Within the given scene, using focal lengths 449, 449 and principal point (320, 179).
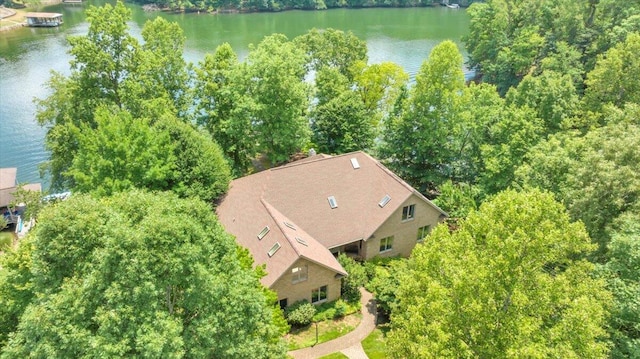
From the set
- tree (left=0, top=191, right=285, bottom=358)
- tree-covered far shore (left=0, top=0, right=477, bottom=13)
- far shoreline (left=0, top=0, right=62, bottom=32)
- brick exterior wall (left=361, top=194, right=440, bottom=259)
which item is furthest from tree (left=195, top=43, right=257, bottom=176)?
tree-covered far shore (left=0, top=0, right=477, bottom=13)

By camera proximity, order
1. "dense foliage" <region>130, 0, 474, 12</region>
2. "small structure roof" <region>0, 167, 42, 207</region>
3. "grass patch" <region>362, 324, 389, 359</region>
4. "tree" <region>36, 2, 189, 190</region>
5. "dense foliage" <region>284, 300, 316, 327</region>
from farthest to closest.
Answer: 1. "dense foliage" <region>130, 0, 474, 12</region>
2. "small structure roof" <region>0, 167, 42, 207</region>
3. "tree" <region>36, 2, 189, 190</region>
4. "dense foliage" <region>284, 300, 316, 327</region>
5. "grass patch" <region>362, 324, 389, 359</region>

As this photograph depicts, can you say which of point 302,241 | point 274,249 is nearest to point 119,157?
point 274,249

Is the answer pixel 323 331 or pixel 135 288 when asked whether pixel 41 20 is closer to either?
pixel 323 331

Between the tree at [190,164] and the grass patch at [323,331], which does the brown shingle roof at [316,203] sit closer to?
the tree at [190,164]

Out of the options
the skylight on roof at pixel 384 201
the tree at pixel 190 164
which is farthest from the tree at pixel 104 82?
the skylight on roof at pixel 384 201

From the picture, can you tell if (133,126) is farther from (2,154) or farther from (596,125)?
(596,125)

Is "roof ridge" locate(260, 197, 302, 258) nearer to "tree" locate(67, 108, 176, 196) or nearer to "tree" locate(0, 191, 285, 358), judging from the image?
"tree" locate(67, 108, 176, 196)

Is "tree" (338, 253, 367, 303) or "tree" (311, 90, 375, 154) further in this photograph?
"tree" (311, 90, 375, 154)
